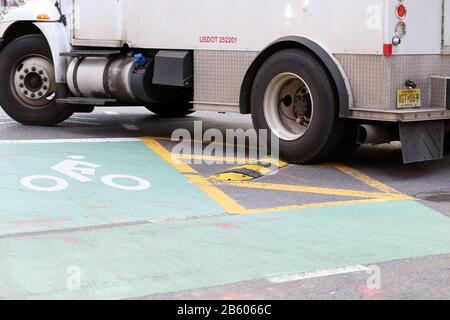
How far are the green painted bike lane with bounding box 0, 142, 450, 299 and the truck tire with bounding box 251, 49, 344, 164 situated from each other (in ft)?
4.68

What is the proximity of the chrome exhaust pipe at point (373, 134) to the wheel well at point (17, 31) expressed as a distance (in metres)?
5.29

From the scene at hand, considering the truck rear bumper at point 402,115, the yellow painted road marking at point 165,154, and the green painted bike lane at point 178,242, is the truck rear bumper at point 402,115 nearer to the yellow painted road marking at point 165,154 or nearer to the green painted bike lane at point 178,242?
the green painted bike lane at point 178,242

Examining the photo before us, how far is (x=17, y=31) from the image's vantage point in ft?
38.1

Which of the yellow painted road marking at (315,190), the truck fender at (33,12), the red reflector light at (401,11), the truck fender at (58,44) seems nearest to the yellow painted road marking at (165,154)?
the yellow painted road marking at (315,190)

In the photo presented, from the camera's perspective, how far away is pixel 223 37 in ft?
30.5

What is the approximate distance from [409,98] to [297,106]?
1.32m

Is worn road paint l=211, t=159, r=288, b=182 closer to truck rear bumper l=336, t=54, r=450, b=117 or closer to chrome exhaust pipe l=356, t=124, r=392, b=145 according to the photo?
chrome exhaust pipe l=356, t=124, r=392, b=145

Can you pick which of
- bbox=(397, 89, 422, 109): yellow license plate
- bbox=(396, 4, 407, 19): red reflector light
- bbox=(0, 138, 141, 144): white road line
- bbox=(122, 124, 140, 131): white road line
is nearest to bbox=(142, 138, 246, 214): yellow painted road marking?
bbox=(0, 138, 141, 144): white road line

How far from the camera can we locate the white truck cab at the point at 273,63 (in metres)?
8.14

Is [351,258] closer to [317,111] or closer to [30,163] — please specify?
[317,111]


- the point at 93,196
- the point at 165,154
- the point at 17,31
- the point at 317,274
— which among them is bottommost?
the point at 317,274

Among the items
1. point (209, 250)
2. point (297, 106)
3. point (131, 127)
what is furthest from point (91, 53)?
point (209, 250)

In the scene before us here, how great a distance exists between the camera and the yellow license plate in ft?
26.7

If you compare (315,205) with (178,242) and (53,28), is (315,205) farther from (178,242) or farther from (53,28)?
(53,28)
